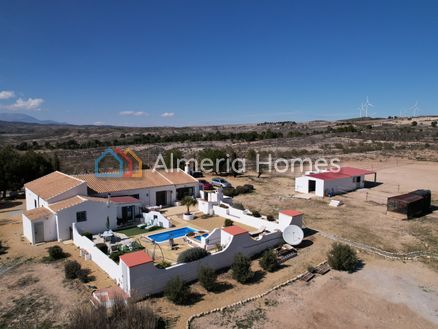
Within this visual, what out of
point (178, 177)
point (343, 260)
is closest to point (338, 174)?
point (178, 177)

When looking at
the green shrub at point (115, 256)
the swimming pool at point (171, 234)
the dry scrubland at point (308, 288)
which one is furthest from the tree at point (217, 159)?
the green shrub at point (115, 256)

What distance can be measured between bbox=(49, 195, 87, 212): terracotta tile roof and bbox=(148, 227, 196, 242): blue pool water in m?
5.42

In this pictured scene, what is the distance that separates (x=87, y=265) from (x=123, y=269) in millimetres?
4375

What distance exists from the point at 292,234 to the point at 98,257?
37.0 ft

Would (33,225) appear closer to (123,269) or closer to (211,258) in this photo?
(123,269)

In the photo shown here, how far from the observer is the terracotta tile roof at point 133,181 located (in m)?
26.0

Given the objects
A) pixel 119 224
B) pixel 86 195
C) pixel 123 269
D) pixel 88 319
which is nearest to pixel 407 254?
pixel 123 269

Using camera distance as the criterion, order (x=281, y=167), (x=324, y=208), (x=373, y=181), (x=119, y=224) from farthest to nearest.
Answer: (x=281, y=167), (x=373, y=181), (x=324, y=208), (x=119, y=224)

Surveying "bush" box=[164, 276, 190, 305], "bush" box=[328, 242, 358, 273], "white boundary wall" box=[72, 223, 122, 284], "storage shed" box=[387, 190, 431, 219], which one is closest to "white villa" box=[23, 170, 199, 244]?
"white boundary wall" box=[72, 223, 122, 284]

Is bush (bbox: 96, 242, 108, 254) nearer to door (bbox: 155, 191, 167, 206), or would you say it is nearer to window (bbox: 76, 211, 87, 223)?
window (bbox: 76, 211, 87, 223)

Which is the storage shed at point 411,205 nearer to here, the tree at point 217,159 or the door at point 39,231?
the tree at point 217,159

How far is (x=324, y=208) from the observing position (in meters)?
28.3

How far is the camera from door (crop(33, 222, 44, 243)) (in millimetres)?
20281

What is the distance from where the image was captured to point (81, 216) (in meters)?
21.5
